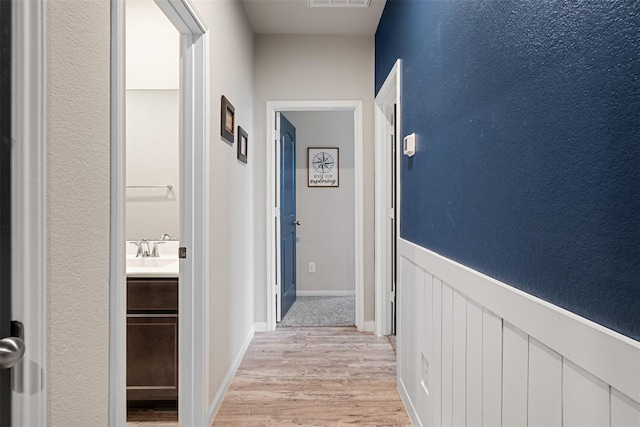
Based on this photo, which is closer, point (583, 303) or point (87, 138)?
point (583, 303)

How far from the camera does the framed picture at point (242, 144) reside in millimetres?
2953

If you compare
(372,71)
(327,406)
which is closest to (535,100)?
(327,406)

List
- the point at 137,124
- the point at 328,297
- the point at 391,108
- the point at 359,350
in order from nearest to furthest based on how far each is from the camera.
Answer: the point at 137,124 → the point at 359,350 → the point at 391,108 → the point at 328,297

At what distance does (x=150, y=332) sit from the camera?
211cm

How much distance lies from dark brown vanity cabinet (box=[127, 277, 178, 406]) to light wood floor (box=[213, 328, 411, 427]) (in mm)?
410

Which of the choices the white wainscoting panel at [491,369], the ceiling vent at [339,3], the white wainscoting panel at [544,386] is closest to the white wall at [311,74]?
the ceiling vent at [339,3]

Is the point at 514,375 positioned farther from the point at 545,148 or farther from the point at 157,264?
the point at 157,264

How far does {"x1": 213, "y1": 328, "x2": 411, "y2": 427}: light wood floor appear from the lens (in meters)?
2.22

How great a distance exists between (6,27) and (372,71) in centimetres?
322

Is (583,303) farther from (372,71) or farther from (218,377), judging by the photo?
(372,71)

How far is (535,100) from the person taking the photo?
3.27 feet

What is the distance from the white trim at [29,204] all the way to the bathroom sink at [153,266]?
1.26 meters

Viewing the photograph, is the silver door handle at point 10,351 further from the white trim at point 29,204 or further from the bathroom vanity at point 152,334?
the bathroom vanity at point 152,334

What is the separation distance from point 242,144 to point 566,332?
257cm
